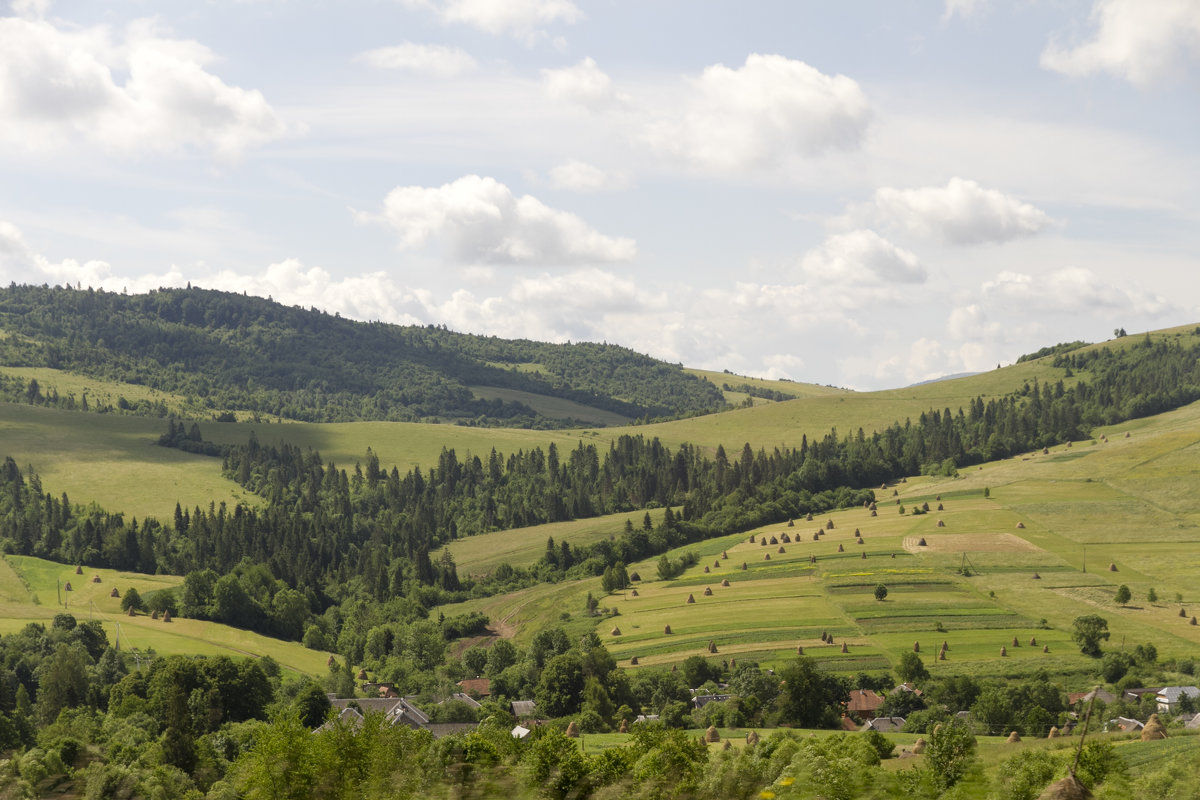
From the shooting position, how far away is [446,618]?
623 feet

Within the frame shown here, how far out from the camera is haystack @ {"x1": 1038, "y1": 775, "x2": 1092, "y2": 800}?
5466 cm

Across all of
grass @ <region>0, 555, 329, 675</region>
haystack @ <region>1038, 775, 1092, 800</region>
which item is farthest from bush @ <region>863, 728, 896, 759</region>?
grass @ <region>0, 555, 329, 675</region>

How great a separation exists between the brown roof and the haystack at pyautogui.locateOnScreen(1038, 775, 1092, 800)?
3865 inches

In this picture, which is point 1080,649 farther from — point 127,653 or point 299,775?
point 127,653

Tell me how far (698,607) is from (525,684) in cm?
3511

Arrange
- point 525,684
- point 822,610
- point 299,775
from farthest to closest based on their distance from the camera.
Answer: point 822,610
point 525,684
point 299,775

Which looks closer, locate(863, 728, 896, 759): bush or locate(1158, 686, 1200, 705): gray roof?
locate(863, 728, 896, 759): bush

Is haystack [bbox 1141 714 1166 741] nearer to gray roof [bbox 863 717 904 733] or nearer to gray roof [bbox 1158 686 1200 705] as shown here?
gray roof [bbox 1158 686 1200 705]

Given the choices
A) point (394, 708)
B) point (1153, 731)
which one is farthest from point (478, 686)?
point (1153, 731)

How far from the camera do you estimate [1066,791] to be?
5478cm

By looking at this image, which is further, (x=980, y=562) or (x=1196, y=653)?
(x=980, y=562)

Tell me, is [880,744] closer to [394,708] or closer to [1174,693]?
[1174,693]

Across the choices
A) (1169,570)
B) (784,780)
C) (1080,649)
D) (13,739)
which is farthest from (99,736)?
(1169,570)

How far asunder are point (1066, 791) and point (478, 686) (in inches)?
4023
